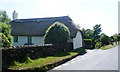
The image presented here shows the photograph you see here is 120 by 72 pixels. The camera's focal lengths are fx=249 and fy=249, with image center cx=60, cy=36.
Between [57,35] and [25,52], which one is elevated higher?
[57,35]

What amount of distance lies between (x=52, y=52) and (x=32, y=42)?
17.4 meters

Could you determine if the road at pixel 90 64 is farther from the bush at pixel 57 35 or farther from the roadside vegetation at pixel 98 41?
the roadside vegetation at pixel 98 41

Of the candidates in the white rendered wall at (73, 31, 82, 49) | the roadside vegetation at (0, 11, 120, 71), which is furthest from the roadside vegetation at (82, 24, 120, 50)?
the white rendered wall at (73, 31, 82, 49)

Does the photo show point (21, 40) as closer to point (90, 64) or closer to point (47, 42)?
point (47, 42)

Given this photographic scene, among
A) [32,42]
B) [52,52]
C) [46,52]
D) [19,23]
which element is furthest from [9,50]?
[19,23]

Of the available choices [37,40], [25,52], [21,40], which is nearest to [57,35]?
[37,40]

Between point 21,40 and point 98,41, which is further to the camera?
point 98,41

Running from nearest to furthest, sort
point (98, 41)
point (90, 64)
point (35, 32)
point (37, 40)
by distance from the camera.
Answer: point (90, 64), point (37, 40), point (35, 32), point (98, 41)

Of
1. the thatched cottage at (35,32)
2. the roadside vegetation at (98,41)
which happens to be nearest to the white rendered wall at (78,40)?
the thatched cottage at (35,32)

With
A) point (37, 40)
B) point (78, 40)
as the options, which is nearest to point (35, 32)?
point (37, 40)

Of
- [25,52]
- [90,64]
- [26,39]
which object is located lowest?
[90,64]

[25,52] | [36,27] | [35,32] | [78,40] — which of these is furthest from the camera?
[78,40]

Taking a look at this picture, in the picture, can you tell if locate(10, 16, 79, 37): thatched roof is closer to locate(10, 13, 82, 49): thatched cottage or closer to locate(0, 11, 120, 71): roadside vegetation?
locate(10, 13, 82, 49): thatched cottage

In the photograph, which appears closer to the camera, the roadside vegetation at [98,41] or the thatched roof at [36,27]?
the thatched roof at [36,27]
